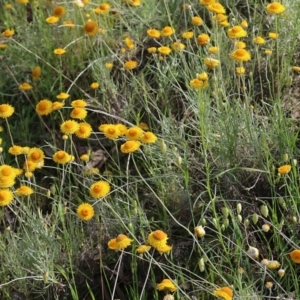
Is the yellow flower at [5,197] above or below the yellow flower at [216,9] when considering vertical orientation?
below

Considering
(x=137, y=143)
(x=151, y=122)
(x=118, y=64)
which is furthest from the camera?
(x=118, y=64)

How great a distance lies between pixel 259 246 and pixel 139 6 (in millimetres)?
1669

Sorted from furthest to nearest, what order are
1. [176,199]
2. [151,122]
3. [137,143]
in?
[151,122] < [176,199] < [137,143]

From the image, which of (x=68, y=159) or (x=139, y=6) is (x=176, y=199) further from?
(x=139, y=6)

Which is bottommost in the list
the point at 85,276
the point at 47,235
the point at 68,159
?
the point at 85,276

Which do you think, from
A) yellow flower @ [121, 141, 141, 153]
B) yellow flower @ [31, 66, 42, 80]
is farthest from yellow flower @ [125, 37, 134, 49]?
yellow flower @ [121, 141, 141, 153]

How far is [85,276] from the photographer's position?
94.0 inches

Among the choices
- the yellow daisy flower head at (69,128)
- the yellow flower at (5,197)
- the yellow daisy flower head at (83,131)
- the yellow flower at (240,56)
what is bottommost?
the yellow flower at (5,197)

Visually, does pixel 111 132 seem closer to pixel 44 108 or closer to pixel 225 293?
pixel 44 108

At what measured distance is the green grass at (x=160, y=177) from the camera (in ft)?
7.28

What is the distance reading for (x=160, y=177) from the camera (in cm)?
246

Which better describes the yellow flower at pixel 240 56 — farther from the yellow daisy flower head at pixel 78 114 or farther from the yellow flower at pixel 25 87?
the yellow flower at pixel 25 87

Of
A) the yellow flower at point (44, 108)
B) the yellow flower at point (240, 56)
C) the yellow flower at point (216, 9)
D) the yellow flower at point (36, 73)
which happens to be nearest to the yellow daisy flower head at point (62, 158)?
the yellow flower at point (44, 108)

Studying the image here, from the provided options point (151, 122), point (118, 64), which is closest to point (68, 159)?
point (151, 122)
